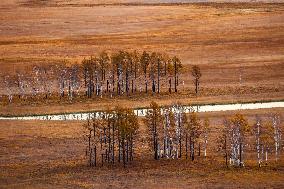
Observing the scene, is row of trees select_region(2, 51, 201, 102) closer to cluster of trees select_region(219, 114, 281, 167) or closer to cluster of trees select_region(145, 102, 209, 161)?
cluster of trees select_region(219, 114, 281, 167)

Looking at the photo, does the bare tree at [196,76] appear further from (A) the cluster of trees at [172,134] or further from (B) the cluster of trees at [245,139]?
(A) the cluster of trees at [172,134]

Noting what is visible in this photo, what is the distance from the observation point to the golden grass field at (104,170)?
235ft

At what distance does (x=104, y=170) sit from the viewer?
3031 inches

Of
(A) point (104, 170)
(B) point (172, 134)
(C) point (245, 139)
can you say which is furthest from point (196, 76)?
(A) point (104, 170)

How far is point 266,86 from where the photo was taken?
120 metres

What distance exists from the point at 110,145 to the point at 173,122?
25.1ft

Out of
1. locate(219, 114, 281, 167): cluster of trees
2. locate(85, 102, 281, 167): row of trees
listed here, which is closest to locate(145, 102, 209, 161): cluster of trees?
locate(85, 102, 281, 167): row of trees

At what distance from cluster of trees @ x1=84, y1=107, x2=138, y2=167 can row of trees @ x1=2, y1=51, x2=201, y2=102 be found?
29107 mm

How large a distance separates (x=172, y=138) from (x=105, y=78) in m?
42.8

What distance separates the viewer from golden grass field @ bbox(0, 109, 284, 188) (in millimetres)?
71688

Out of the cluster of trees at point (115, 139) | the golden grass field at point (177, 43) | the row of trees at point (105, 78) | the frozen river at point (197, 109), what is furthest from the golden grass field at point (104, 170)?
the row of trees at point (105, 78)

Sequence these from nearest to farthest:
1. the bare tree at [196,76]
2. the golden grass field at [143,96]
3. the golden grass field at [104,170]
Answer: the golden grass field at [104,170]
the golden grass field at [143,96]
the bare tree at [196,76]

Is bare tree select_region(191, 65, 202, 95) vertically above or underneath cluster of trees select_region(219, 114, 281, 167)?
above

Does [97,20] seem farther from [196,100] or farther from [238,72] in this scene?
[196,100]
